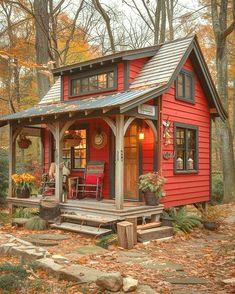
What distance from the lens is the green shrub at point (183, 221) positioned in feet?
35.2

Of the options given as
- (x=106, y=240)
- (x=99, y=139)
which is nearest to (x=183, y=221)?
(x=106, y=240)

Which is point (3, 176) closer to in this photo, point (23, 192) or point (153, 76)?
point (23, 192)

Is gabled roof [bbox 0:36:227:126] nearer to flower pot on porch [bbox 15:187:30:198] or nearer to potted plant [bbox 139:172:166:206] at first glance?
potted plant [bbox 139:172:166:206]

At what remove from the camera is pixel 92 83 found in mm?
12477

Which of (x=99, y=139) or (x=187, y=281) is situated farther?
(x=99, y=139)

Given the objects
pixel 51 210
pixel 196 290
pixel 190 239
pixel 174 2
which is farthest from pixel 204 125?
pixel 174 2

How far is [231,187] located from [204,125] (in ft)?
13.7

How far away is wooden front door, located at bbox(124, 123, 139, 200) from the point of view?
1154cm

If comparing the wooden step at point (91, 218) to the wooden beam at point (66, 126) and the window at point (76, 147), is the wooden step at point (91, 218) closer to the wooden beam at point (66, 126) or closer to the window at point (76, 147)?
the wooden beam at point (66, 126)

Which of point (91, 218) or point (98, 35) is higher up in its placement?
point (98, 35)

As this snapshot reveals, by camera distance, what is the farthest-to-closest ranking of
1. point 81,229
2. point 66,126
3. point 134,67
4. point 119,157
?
point 134,67, point 66,126, point 81,229, point 119,157

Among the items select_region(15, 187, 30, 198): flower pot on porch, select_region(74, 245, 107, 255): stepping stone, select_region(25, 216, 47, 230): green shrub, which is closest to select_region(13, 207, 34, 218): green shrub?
select_region(15, 187, 30, 198): flower pot on porch

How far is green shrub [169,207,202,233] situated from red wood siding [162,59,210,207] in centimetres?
36

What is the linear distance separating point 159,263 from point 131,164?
183 inches
